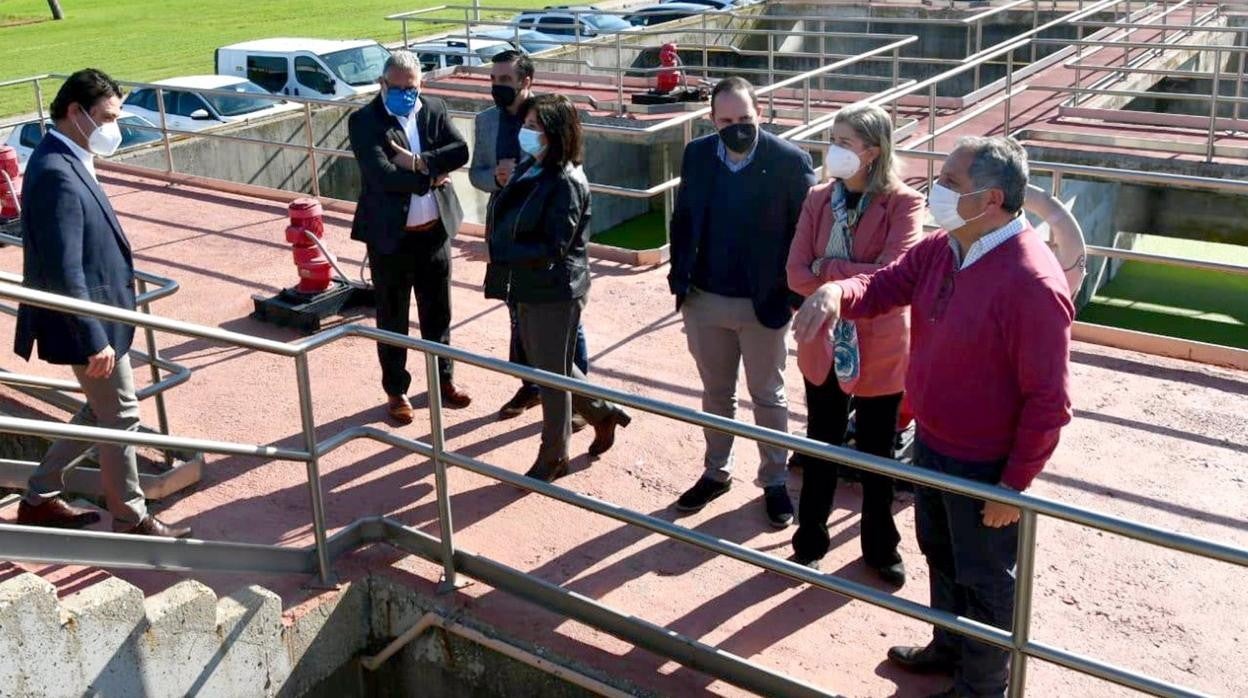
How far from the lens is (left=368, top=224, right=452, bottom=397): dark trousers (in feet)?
21.2

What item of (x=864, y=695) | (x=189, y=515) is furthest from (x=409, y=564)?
(x=864, y=695)

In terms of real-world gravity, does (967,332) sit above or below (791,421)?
above

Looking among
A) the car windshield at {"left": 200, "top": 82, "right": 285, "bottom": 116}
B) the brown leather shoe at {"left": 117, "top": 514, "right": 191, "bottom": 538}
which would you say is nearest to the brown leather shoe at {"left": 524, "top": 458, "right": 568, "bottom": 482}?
the brown leather shoe at {"left": 117, "top": 514, "right": 191, "bottom": 538}

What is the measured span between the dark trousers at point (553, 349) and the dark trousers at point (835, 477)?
1.20 metres

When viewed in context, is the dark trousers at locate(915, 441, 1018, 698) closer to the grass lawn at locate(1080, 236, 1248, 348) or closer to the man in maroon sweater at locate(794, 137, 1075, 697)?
the man in maroon sweater at locate(794, 137, 1075, 697)

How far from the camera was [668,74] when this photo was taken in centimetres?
1862

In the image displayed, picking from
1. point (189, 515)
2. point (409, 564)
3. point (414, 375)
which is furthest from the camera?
point (414, 375)

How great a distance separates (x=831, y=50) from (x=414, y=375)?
20.9m

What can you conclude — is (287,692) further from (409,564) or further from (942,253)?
(942,253)

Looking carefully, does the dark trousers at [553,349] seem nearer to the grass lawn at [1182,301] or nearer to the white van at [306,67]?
the grass lawn at [1182,301]

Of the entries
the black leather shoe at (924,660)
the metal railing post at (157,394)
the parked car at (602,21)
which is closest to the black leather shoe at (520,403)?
the metal railing post at (157,394)

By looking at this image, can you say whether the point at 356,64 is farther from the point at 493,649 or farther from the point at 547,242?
the point at 493,649

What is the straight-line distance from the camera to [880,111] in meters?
4.52

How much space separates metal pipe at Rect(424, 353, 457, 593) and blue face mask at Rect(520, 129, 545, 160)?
43.1 inches
